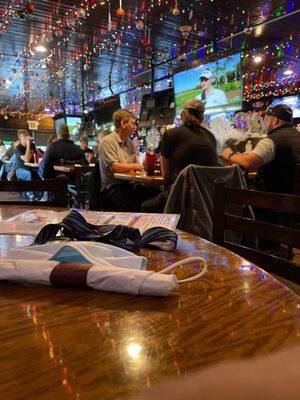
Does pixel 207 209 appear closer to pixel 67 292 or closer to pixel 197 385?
pixel 67 292

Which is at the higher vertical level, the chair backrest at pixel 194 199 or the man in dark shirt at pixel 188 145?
the man in dark shirt at pixel 188 145

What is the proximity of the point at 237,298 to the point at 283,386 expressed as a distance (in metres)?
0.19

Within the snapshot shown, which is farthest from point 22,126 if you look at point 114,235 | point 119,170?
point 114,235

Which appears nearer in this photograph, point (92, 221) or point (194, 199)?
point (92, 221)

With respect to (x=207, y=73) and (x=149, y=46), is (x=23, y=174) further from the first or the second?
(x=207, y=73)

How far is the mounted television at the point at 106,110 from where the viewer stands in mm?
10609

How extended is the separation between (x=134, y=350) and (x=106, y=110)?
1105cm

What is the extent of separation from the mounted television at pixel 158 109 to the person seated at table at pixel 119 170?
5164 millimetres

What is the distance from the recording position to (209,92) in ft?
21.0

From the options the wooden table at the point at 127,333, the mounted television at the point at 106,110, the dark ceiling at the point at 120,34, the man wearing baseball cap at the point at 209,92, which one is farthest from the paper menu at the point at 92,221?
the mounted television at the point at 106,110

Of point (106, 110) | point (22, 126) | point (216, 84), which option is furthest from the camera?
point (22, 126)

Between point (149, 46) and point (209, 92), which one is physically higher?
point (149, 46)

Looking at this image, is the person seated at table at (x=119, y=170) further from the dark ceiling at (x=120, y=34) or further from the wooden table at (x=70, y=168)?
the dark ceiling at (x=120, y=34)

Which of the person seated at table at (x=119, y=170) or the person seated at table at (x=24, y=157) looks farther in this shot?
the person seated at table at (x=24, y=157)
